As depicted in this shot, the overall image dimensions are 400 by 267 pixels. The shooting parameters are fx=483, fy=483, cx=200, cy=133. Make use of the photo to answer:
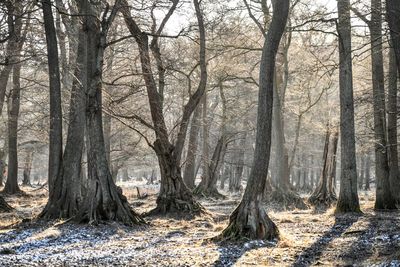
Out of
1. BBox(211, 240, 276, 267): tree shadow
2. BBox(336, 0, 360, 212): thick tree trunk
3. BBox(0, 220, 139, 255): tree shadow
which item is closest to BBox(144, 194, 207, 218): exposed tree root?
BBox(0, 220, 139, 255): tree shadow

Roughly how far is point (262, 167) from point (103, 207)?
13.4ft

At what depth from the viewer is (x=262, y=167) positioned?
9.19 m

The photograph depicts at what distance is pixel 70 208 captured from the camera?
1217 centimetres

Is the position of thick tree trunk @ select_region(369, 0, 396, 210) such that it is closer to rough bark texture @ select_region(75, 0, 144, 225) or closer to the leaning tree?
the leaning tree

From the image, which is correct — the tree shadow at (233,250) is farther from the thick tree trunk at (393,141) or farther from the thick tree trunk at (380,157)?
the thick tree trunk at (393,141)

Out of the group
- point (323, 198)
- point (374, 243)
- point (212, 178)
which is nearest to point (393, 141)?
point (323, 198)

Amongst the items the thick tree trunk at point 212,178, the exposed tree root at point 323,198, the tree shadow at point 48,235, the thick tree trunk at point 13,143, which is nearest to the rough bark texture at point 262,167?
the tree shadow at point 48,235

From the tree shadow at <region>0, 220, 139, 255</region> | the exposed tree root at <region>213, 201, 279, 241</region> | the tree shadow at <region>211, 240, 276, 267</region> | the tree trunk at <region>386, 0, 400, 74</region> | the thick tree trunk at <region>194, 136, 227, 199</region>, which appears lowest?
the tree shadow at <region>211, 240, 276, 267</region>

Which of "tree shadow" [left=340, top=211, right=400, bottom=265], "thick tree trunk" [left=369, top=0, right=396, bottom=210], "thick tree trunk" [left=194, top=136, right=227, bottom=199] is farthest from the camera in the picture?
"thick tree trunk" [left=194, top=136, right=227, bottom=199]

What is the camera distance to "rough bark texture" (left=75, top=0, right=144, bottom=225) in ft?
36.5

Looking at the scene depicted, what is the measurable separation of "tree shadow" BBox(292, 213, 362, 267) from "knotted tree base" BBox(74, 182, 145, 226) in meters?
4.47

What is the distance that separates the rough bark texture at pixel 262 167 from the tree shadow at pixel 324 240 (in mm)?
864

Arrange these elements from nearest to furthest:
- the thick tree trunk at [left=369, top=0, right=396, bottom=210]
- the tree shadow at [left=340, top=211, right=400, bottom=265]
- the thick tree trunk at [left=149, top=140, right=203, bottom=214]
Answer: the tree shadow at [left=340, top=211, right=400, bottom=265], the thick tree trunk at [left=149, top=140, right=203, bottom=214], the thick tree trunk at [left=369, top=0, right=396, bottom=210]

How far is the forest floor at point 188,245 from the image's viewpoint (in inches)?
285
